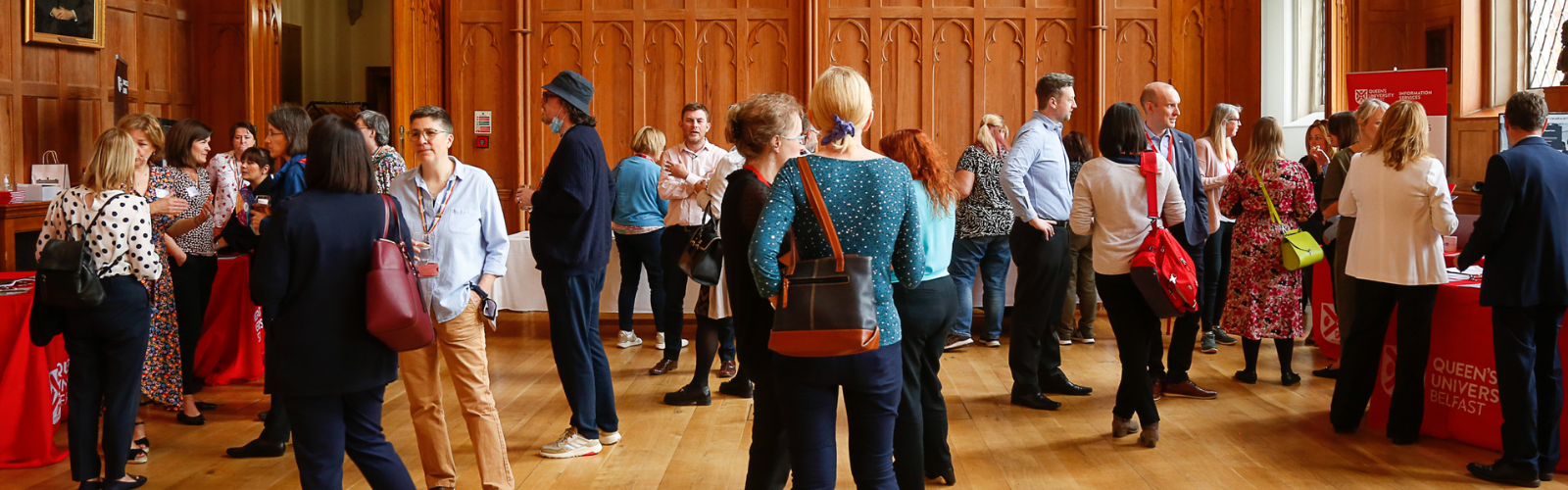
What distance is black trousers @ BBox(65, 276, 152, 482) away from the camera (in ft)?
10.8

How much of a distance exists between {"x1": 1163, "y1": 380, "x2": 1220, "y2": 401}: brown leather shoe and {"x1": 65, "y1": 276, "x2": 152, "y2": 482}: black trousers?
4.27m

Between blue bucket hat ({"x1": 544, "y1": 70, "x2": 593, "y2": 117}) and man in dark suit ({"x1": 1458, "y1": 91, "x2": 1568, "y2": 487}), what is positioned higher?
blue bucket hat ({"x1": 544, "y1": 70, "x2": 593, "y2": 117})

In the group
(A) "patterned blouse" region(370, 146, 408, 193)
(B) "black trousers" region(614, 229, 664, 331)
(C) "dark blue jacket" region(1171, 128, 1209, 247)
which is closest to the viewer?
(A) "patterned blouse" region(370, 146, 408, 193)

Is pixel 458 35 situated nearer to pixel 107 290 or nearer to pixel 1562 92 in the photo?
pixel 107 290

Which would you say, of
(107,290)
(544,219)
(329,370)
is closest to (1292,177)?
(544,219)

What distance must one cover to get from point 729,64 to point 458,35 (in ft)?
7.19

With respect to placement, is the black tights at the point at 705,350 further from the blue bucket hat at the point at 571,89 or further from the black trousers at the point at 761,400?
the black trousers at the point at 761,400

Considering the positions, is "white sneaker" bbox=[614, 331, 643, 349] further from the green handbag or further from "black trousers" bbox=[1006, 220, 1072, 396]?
the green handbag

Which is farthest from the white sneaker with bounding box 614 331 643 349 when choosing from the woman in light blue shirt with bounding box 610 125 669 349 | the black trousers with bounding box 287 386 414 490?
the black trousers with bounding box 287 386 414 490

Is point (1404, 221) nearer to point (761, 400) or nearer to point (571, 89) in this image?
point (761, 400)

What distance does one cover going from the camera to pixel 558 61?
8516mm

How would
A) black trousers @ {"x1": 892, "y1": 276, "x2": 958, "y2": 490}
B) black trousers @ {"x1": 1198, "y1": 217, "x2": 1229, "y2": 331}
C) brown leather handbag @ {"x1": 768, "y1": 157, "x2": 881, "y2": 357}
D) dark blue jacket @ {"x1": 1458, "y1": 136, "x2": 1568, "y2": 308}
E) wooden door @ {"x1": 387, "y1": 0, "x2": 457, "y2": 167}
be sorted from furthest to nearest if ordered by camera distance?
1. wooden door @ {"x1": 387, "y1": 0, "x2": 457, "y2": 167}
2. black trousers @ {"x1": 1198, "y1": 217, "x2": 1229, "y2": 331}
3. dark blue jacket @ {"x1": 1458, "y1": 136, "x2": 1568, "y2": 308}
4. black trousers @ {"x1": 892, "y1": 276, "x2": 958, "y2": 490}
5. brown leather handbag @ {"x1": 768, "y1": 157, "x2": 881, "y2": 357}

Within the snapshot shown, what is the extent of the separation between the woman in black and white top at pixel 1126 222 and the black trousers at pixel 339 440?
2.54 m

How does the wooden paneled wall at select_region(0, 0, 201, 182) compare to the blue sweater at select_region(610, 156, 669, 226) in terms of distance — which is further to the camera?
the wooden paneled wall at select_region(0, 0, 201, 182)
